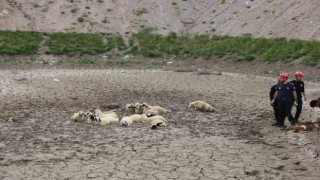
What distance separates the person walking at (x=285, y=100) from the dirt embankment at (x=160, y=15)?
76.6 feet

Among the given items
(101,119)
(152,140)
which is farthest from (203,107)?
(152,140)

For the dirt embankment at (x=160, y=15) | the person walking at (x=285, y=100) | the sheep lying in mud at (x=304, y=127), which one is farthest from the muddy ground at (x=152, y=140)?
the dirt embankment at (x=160, y=15)

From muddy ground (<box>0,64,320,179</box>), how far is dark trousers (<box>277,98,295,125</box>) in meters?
0.39

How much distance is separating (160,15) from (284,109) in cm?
3420

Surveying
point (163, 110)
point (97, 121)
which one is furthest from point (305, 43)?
point (97, 121)

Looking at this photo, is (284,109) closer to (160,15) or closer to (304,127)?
(304,127)

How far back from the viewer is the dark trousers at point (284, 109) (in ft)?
45.9

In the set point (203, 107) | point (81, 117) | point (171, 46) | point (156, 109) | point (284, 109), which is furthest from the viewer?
point (171, 46)

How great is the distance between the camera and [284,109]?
1399 cm

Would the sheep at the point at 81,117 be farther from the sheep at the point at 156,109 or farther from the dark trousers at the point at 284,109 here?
the dark trousers at the point at 284,109

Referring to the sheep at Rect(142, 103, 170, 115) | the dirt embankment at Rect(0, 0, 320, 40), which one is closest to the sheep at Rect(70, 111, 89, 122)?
the sheep at Rect(142, 103, 170, 115)

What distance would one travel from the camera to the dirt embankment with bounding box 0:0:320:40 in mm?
39062

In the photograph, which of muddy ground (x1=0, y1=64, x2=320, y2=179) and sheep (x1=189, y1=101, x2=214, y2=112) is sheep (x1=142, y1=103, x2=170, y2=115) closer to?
muddy ground (x1=0, y1=64, x2=320, y2=179)

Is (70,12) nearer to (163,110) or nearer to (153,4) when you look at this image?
(153,4)
